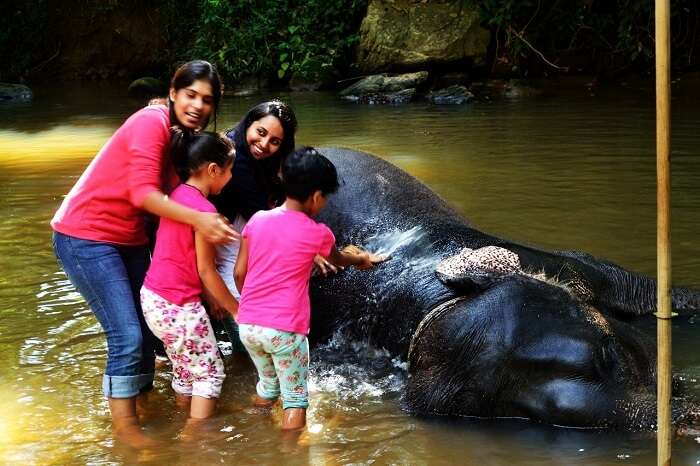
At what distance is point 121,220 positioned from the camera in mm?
3475

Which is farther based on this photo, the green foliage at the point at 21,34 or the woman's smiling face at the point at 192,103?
the green foliage at the point at 21,34

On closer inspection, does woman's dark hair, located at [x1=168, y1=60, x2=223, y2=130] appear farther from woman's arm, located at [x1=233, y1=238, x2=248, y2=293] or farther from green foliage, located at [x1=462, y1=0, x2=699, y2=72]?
green foliage, located at [x1=462, y1=0, x2=699, y2=72]

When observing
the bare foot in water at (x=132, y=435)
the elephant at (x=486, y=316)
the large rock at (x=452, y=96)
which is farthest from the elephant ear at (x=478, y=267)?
the large rock at (x=452, y=96)

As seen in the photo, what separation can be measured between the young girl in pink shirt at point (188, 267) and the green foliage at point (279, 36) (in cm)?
1260

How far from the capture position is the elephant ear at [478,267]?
3.89 m

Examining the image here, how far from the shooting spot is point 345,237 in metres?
4.65

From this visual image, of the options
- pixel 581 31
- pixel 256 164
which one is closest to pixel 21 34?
pixel 581 31

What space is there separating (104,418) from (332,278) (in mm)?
1324

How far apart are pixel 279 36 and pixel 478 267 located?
44.7 ft

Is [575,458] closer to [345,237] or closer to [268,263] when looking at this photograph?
[268,263]

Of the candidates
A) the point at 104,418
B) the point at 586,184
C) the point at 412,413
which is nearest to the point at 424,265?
the point at 412,413

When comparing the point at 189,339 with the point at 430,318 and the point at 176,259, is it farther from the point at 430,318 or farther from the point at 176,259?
the point at 430,318

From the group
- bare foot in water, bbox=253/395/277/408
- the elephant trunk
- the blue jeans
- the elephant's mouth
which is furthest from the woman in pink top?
the elephant trunk

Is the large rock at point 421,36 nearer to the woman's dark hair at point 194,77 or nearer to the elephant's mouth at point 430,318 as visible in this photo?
the elephant's mouth at point 430,318
